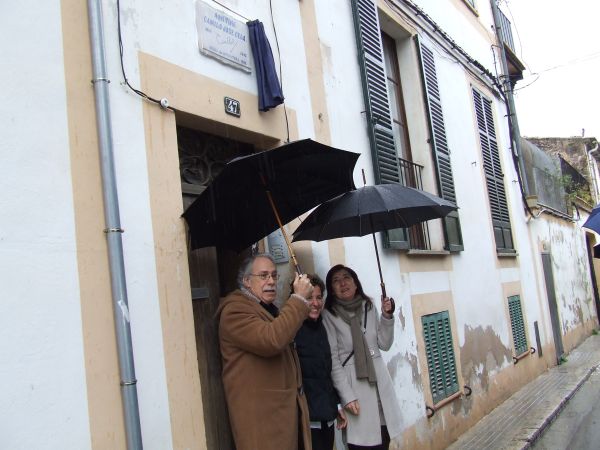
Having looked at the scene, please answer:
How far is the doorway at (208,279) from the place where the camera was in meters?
3.60

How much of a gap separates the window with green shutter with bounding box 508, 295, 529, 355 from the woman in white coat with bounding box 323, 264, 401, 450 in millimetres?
5155

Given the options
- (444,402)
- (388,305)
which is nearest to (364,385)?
(388,305)

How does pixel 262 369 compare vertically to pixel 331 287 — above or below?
below

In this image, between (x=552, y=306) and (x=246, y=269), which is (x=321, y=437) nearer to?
(x=246, y=269)

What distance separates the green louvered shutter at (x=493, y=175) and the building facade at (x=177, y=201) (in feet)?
4.69

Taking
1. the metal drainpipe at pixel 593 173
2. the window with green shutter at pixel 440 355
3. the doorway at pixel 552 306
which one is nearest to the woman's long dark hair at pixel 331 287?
the window with green shutter at pixel 440 355

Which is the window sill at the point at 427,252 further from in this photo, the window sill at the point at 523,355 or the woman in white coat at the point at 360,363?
the window sill at the point at 523,355

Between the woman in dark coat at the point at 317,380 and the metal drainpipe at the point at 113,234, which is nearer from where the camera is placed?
the metal drainpipe at the point at 113,234

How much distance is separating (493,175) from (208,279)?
256 inches

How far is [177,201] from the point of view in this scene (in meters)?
3.31

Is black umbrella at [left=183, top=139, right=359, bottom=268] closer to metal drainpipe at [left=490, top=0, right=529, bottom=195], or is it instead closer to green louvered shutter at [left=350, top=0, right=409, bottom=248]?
green louvered shutter at [left=350, top=0, right=409, bottom=248]

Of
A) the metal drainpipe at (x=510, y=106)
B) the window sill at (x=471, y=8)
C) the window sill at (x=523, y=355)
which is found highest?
the window sill at (x=471, y=8)

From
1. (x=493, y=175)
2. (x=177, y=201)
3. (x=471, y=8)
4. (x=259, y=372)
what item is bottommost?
(x=259, y=372)

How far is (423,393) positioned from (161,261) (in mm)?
3507
